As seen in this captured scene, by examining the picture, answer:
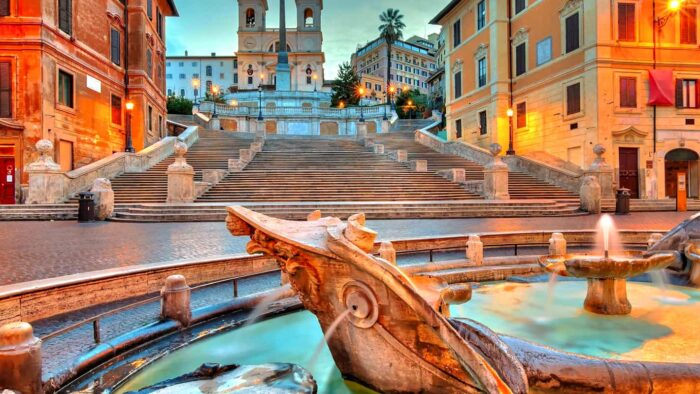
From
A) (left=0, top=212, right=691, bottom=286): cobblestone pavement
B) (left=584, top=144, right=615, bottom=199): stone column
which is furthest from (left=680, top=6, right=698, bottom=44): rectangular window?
(left=0, top=212, right=691, bottom=286): cobblestone pavement

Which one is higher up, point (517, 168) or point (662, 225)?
Answer: point (517, 168)

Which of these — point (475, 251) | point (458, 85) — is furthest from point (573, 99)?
point (475, 251)

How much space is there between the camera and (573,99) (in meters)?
25.6

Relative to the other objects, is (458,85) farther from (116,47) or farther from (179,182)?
(179,182)

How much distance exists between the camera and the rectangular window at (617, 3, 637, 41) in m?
24.2

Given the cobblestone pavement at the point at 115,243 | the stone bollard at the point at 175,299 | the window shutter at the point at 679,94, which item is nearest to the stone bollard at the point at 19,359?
the stone bollard at the point at 175,299

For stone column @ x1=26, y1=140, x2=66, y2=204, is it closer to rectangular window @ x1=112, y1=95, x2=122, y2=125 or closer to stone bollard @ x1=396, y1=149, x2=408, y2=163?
rectangular window @ x1=112, y1=95, x2=122, y2=125

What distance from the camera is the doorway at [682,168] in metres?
24.6

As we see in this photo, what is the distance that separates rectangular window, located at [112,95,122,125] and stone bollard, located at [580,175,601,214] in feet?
91.3

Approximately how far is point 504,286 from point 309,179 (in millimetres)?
14950

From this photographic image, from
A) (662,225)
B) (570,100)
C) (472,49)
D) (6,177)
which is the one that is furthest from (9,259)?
(472,49)

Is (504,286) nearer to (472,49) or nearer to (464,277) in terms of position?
(464,277)

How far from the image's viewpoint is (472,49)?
35.3 metres

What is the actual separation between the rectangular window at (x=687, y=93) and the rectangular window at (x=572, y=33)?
5921mm
